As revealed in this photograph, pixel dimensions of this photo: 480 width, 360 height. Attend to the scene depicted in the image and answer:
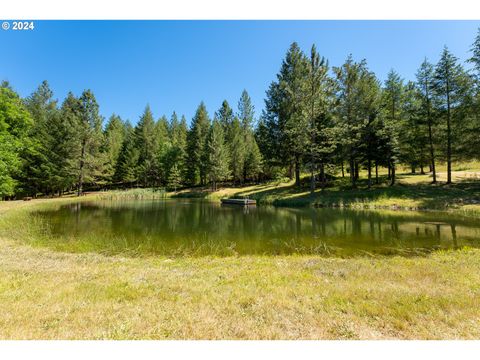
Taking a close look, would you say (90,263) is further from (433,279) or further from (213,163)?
(213,163)

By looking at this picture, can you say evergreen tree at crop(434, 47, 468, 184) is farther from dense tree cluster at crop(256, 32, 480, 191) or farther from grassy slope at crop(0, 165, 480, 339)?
grassy slope at crop(0, 165, 480, 339)

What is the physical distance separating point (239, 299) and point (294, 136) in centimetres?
3295

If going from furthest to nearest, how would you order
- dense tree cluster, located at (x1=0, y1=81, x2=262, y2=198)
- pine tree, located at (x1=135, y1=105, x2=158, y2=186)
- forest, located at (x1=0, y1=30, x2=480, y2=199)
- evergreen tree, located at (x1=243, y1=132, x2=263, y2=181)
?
pine tree, located at (x1=135, y1=105, x2=158, y2=186), evergreen tree, located at (x1=243, y1=132, x2=263, y2=181), dense tree cluster, located at (x1=0, y1=81, x2=262, y2=198), forest, located at (x1=0, y1=30, x2=480, y2=199)

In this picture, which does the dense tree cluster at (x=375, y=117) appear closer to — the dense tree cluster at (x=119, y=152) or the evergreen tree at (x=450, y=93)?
the evergreen tree at (x=450, y=93)

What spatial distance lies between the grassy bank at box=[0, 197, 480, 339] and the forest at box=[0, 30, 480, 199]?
1682cm

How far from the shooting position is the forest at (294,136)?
1088 inches

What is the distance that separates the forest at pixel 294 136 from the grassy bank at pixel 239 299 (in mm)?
16825

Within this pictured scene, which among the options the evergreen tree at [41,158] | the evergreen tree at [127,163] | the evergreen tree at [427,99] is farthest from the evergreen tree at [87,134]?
the evergreen tree at [427,99]

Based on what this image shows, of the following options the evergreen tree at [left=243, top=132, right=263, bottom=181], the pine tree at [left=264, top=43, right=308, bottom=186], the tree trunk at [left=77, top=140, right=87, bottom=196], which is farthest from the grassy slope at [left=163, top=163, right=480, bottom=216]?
the tree trunk at [left=77, top=140, right=87, bottom=196]

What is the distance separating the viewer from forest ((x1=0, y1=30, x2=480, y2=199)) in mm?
27641

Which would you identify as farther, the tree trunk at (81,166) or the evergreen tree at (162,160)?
the evergreen tree at (162,160)

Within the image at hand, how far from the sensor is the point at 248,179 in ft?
186
